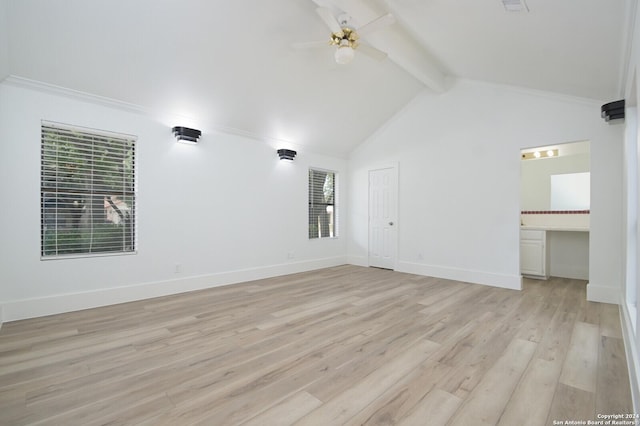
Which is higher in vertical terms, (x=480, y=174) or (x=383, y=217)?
(x=480, y=174)

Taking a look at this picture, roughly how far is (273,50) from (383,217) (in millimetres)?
3839

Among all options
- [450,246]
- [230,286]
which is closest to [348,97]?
[450,246]

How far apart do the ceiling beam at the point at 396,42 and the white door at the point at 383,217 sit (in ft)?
6.19

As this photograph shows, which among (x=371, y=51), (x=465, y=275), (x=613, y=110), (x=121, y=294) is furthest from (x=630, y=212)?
(x=121, y=294)

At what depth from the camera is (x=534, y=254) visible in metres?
5.19

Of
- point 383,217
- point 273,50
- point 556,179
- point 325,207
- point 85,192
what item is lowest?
point 383,217

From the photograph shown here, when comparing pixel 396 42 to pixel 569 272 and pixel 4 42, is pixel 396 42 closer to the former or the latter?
pixel 4 42

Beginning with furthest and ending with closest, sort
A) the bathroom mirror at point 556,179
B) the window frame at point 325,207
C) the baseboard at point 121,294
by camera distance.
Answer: the window frame at point 325,207, the bathroom mirror at point 556,179, the baseboard at point 121,294

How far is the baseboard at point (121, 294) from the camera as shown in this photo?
3.17 metres

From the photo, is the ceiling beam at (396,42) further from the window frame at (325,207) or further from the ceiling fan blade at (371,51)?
the window frame at (325,207)

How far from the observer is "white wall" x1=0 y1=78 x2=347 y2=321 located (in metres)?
3.14

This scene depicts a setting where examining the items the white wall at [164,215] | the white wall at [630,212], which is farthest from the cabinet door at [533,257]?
the white wall at [164,215]

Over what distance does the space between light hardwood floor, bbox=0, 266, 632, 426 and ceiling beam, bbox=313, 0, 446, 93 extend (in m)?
3.33

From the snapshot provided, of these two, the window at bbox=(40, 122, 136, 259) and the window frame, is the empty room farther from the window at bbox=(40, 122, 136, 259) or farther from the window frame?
the window frame
